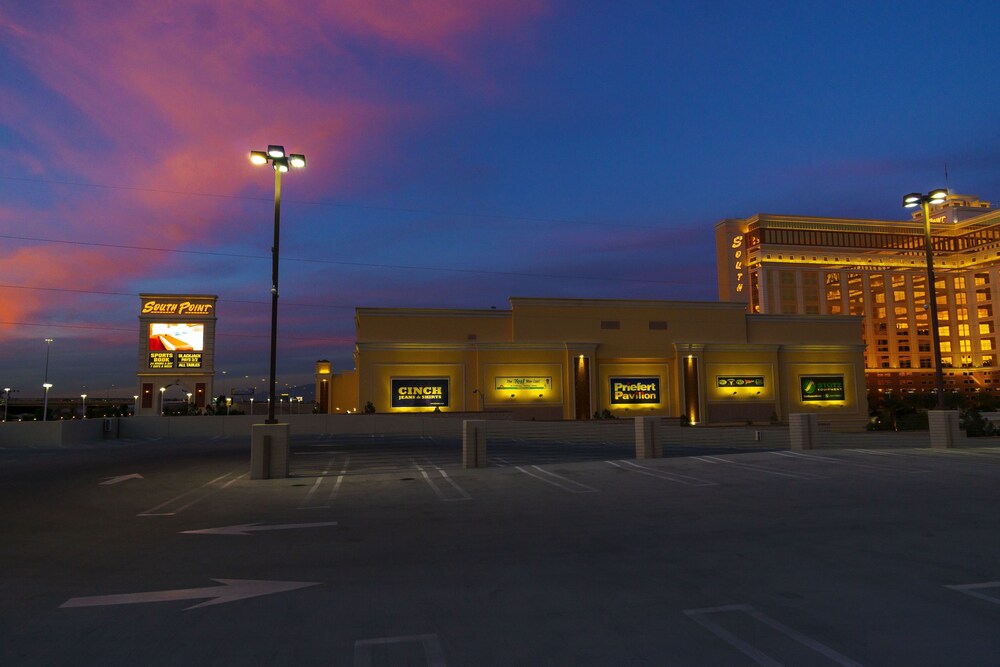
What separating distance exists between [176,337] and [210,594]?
54534mm

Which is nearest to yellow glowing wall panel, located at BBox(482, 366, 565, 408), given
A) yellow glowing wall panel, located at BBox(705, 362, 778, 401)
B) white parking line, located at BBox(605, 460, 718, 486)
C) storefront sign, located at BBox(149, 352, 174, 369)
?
yellow glowing wall panel, located at BBox(705, 362, 778, 401)

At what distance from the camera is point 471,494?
1423 cm

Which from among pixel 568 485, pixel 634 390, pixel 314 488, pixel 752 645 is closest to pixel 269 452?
pixel 314 488

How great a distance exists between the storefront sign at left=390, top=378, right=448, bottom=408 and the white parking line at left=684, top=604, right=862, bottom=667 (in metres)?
43.5

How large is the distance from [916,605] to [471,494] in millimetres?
9518

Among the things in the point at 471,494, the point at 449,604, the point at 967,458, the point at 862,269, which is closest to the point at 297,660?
the point at 449,604

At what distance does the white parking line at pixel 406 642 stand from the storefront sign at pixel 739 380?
52.6 meters

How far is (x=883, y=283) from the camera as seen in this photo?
398 ft

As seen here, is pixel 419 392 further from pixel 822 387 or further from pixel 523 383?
pixel 822 387

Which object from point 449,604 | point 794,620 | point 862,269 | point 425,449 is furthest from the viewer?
point 862,269

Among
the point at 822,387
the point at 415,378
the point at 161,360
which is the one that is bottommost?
the point at 822,387

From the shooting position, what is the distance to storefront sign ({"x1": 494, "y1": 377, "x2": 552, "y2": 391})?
5022 centimetres

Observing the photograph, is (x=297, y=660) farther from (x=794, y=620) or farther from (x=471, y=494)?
(x=471, y=494)

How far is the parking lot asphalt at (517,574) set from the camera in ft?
17.1
